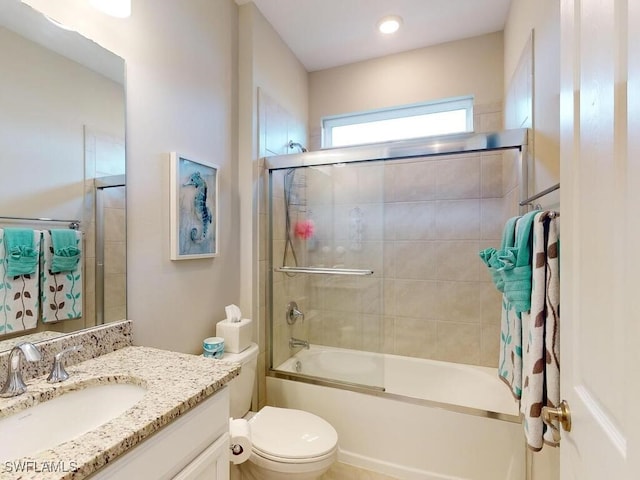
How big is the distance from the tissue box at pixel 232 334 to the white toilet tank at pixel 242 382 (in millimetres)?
31

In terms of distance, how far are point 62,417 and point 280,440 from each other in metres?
0.94

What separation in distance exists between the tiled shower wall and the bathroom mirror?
109cm

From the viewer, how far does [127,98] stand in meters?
1.26

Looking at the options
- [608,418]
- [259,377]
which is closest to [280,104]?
[259,377]

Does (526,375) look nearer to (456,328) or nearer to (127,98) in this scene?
(456,328)

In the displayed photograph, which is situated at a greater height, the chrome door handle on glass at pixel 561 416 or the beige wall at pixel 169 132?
the beige wall at pixel 169 132

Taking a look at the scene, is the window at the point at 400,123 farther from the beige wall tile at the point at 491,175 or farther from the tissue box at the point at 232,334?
the tissue box at the point at 232,334

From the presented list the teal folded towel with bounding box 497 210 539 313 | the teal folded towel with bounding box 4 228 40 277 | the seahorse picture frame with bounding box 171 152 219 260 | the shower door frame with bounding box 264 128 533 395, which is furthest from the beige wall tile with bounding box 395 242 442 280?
the teal folded towel with bounding box 4 228 40 277

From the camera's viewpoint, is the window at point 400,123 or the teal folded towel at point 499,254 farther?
the window at point 400,123

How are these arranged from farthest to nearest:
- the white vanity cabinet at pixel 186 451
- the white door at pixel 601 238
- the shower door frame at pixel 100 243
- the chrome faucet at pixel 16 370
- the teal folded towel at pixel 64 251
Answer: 1. the shower door frame at pixel 100 243
2. the teal folded towel at pixel 64 251
3. the chrome faucet at pixel 16 370
4. the white vanity cabinet at pixel 186 451
5. the white door at pixel 601 238

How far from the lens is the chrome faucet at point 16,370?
32.3 inches

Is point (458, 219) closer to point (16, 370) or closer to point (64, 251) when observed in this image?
point (64, 251)

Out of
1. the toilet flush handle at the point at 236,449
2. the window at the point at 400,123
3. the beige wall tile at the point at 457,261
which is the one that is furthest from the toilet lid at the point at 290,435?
the window at the point at 400,123

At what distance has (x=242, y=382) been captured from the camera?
1665 mm
